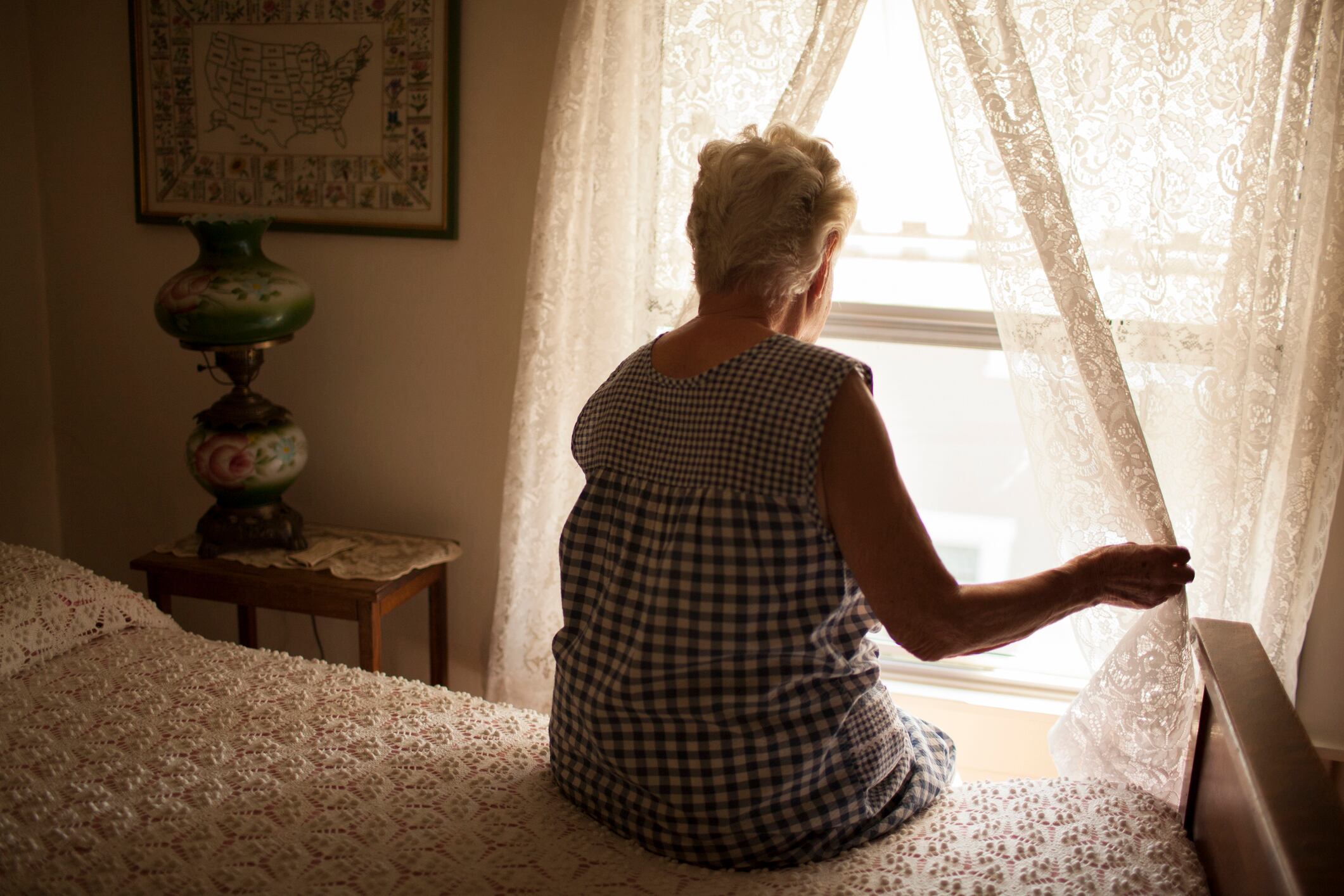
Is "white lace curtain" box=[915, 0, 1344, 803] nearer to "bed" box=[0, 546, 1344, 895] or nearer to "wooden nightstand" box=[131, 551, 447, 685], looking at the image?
"bed" box=[0, 546, 1344, 895]

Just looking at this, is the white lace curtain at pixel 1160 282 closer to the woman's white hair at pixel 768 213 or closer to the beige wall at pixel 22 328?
the woman's white hair at pixel 768 213

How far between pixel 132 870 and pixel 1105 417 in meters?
1.54

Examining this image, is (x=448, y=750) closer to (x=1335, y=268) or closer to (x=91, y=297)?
(x=1335, y=268)

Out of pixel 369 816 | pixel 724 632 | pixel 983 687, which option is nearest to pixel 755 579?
pixel 724 632

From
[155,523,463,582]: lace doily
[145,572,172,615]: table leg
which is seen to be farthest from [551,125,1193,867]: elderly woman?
[145,572,172,615]: table leg

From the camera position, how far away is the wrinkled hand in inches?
54.4

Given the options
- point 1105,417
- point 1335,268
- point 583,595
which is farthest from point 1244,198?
point 583,595

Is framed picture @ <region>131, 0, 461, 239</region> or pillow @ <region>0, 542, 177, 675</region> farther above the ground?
framed picture @ <region>131, 0, 461, 239</region>

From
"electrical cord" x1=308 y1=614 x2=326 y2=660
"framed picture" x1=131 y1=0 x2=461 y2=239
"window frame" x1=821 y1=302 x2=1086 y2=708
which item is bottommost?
"electrical cord" x1=308 y1=614 x2=326 y2=660

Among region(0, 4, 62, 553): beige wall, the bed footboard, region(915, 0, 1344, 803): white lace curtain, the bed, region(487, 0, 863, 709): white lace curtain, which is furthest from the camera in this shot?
region(0, 4, 62, 553): beige wall

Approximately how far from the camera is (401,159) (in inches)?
93.4

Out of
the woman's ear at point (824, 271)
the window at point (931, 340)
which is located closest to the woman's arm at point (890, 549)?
the woman's ear at point (824, 271)

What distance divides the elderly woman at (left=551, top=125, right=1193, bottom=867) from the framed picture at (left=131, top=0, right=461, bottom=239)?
1.12 metres

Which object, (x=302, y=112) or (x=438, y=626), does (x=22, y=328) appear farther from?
(x=438, y=626)
